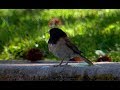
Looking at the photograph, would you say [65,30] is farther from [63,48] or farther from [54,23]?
[63,48]

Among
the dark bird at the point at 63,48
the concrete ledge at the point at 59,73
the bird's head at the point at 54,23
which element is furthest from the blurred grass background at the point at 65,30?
the concrete ledge at the point at 59,73

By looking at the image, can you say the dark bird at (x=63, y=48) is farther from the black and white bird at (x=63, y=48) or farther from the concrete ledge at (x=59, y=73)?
the concrete ledge at (x=59, y=73)

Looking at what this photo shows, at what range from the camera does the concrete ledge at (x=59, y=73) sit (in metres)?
3.25

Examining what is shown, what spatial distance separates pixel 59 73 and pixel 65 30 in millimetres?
3438

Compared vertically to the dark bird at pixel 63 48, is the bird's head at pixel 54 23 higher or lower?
higher

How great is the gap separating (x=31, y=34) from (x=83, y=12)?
1274 millimetres

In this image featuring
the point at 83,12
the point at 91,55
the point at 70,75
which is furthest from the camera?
the point at 83,12

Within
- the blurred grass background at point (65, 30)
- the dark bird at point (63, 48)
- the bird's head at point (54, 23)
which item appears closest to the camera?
the dark bird at point (63, 48)

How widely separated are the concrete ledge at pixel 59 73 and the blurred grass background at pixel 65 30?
2327 mm

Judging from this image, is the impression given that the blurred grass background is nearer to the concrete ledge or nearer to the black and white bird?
the black and white bird

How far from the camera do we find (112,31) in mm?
6578

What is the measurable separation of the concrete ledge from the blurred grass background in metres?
2.33

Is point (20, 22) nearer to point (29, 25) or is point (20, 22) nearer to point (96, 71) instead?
point (29, 25)
